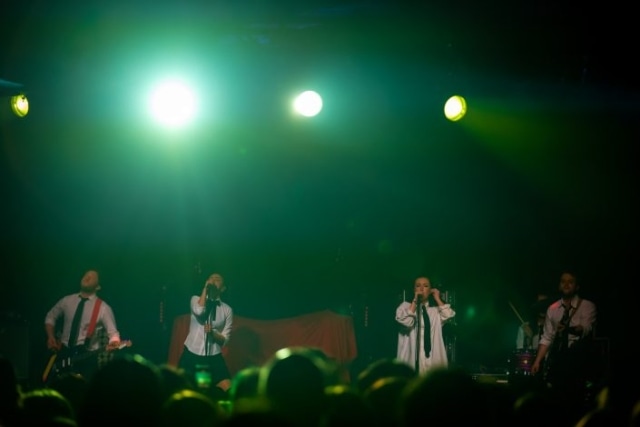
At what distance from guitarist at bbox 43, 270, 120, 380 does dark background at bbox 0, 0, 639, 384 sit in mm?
2470

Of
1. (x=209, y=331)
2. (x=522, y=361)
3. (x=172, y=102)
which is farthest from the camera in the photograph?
(x=209, y=331)

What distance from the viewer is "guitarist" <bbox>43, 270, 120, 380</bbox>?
10305mm

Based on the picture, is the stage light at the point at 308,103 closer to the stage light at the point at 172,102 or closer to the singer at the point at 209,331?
the stage light at the point at 172,102

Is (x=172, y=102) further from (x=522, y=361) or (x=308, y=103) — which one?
(x=522, y=361)

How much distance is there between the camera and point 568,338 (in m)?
10.1

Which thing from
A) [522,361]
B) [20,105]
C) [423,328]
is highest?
[20,105]

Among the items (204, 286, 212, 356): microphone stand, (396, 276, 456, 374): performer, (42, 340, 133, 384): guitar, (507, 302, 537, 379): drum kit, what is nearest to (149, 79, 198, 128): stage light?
(204, 286, 212, 356): microphone stand

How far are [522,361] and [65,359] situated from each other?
630 cm

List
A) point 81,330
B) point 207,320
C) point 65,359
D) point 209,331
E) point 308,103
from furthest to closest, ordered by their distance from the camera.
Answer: point 207,320
point 209,331
point 308,103
point 81,330
point 65,359

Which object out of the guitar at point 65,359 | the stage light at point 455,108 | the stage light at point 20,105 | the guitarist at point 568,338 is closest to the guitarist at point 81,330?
the guitar at point 65,359

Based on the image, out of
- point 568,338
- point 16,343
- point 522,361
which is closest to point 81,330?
point 16,343

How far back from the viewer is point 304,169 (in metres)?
13.3

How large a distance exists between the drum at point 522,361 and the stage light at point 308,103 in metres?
4.47

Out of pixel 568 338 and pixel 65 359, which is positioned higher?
pixel 568 338
